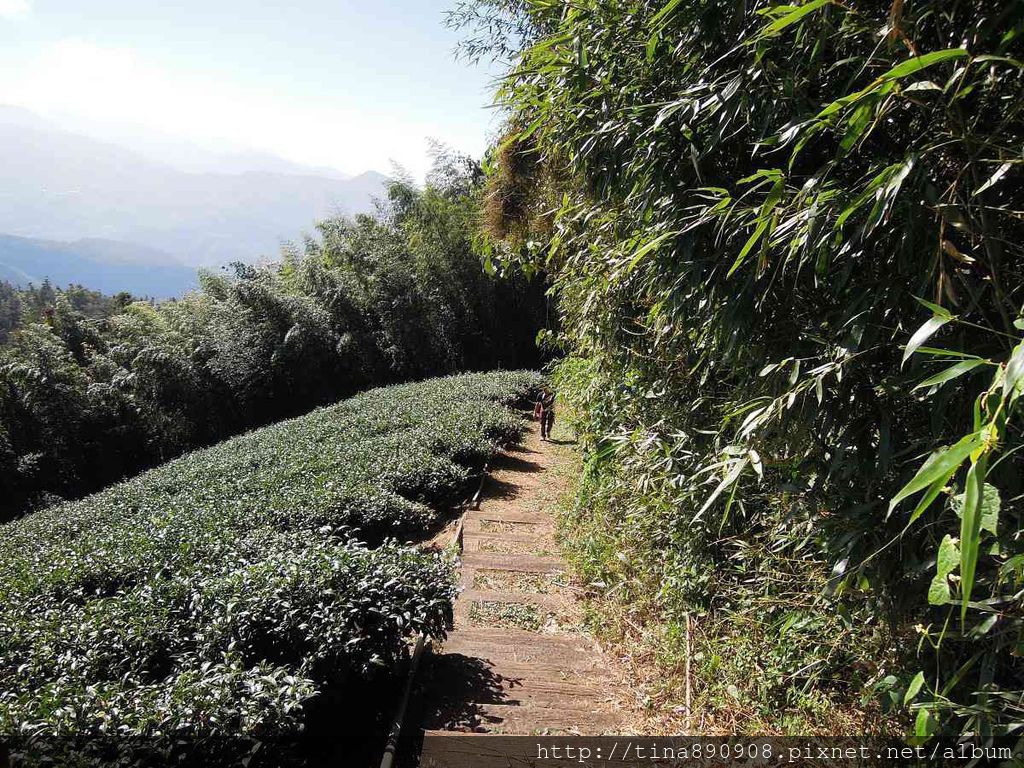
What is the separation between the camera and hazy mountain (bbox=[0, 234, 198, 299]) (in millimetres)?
143500

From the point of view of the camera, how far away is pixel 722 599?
2672 mm

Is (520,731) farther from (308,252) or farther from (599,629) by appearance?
(308,252)

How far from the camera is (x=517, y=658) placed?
3.42 metres

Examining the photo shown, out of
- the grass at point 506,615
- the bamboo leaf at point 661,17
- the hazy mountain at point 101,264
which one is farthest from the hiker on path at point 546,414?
the hazy mountain at point 101,264

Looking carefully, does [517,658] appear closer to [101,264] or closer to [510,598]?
[510,598]

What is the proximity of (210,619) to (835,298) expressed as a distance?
3285 millimetres

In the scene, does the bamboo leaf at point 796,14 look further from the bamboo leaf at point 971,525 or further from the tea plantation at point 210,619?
the tea plantation at point 210,619

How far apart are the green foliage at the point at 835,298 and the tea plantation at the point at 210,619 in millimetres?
1788

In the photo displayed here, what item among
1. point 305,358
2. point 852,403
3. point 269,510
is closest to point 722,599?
point 852,403

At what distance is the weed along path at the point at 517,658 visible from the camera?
2.80 meters

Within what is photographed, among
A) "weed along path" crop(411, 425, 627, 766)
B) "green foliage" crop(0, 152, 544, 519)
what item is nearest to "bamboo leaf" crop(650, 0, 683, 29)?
"weed along path" crop(411, 425, 627, 766)

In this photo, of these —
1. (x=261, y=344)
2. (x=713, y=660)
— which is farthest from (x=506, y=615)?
(x=261, y=344)

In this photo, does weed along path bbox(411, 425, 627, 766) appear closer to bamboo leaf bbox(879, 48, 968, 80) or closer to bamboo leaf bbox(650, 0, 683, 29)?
bamboo leaf bbox(879, 48, 968, 80)

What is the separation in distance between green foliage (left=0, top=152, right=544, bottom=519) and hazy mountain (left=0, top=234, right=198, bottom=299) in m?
141
